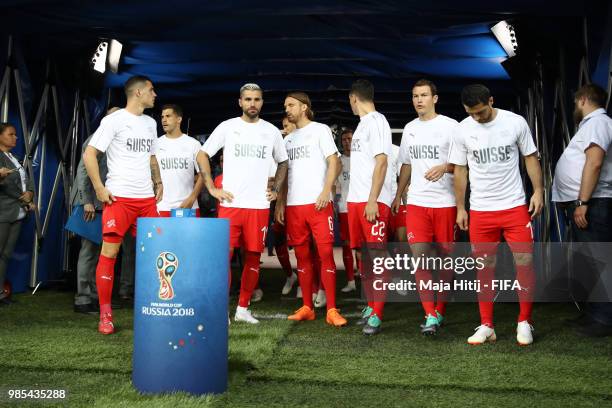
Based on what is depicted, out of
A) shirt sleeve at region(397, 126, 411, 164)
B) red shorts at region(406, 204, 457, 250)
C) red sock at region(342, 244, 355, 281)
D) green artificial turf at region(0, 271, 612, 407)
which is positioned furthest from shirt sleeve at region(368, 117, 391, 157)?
red sock at region(342, 244, 355, 281)

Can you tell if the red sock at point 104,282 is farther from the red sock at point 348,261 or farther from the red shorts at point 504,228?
the red sock at point 348,261

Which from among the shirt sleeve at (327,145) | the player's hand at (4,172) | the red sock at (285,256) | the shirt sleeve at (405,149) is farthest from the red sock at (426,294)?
the player's hand at (4,172)

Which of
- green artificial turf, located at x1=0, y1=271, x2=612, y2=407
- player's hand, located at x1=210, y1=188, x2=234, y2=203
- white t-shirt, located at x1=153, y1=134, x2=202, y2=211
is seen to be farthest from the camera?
white t-shirt, located at x1=153, y1=134, x2=202, y2=211

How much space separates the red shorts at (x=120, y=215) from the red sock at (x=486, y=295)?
8.84 feet

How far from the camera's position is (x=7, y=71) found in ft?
23.8

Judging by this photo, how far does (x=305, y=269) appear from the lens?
19.5ft

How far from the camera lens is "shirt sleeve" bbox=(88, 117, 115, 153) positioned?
5250 mm

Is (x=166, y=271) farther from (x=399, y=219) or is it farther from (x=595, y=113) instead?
(x=399, y=219)

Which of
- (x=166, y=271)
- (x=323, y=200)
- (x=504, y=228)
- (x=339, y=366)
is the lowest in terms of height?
(x=339, y=366)

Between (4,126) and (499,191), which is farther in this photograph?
(4,126)

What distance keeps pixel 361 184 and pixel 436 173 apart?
2.30 ft

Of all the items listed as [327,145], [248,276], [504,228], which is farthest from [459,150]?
[248,276]

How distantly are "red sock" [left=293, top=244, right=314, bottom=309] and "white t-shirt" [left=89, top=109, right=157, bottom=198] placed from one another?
1.39 m

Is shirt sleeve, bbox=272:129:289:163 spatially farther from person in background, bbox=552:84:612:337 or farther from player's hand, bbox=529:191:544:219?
person in background, bbox=552:84:612:337
